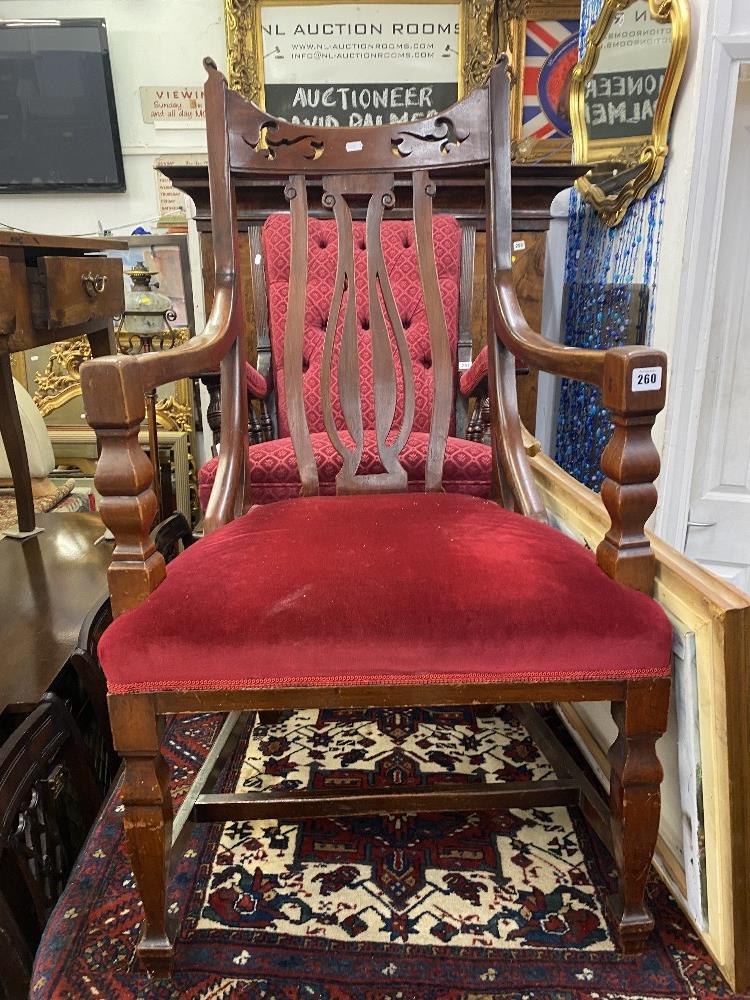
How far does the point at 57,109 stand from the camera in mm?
3000

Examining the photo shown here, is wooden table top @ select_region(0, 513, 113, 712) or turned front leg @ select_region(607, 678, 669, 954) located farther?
wooden table top @ select_region(0, 513, 113, 712)

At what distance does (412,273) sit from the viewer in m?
1.94

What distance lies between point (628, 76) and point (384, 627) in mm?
1901

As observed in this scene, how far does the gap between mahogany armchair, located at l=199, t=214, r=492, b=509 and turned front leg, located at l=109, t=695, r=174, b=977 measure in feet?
3.41

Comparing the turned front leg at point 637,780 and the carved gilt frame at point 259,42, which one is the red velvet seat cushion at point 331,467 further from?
the carved gilt frame at point 259,42

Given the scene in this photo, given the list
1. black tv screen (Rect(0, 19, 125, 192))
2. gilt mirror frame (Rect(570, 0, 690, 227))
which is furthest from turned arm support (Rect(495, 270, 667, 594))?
black tv screen (Rect(0, 19, 125, 192))

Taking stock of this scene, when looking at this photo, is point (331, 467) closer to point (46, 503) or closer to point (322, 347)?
point (322, 347)

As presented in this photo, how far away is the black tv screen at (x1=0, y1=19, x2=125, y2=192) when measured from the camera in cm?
293

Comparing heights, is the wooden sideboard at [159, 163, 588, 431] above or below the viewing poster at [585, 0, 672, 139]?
below

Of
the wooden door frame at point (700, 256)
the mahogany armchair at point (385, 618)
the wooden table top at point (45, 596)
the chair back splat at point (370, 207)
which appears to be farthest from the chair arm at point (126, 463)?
the wooden door frame at point (700, 256)

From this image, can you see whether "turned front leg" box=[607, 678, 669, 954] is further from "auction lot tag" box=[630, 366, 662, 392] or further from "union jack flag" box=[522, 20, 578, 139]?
"union jack flag" box=[522, 20, 578, 139]

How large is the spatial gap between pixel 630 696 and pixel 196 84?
3224mm

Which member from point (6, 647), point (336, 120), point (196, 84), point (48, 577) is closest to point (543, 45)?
point (336, 120)

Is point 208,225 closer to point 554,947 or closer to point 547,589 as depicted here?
point 547,589
